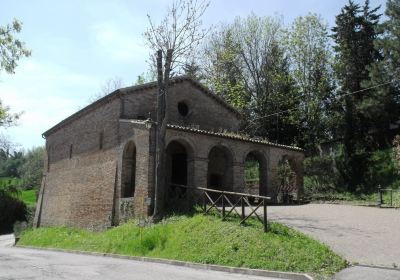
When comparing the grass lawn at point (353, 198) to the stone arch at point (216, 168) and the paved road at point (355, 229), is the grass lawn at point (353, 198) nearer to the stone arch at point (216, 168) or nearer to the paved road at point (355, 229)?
the paved road at point (355, 229)

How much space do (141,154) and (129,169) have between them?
2648mm

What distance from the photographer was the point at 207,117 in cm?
2819

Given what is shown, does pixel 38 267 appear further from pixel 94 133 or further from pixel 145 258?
pixel 94 133

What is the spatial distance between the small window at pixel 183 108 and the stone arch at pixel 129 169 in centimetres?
470

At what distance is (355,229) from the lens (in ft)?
51.8

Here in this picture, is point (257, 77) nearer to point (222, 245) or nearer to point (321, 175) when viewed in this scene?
point (321, 175)

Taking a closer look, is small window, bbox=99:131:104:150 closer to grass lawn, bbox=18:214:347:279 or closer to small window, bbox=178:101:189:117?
small window, bbox=178:101:189:117

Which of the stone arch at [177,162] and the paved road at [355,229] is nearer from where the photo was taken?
the paved road at [355,229]

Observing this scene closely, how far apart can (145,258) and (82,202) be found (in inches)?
500

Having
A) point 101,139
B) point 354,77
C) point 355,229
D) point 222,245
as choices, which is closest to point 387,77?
point 354,77

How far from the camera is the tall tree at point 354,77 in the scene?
109ft

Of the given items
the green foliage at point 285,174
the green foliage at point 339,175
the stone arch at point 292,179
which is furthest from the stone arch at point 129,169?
the green foliage at point 339,175

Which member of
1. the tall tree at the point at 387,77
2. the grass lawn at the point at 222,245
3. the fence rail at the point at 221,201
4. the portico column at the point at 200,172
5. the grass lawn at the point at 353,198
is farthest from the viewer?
the tall tree at the point at 387,77

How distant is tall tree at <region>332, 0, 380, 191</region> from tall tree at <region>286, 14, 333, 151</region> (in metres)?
3.38
